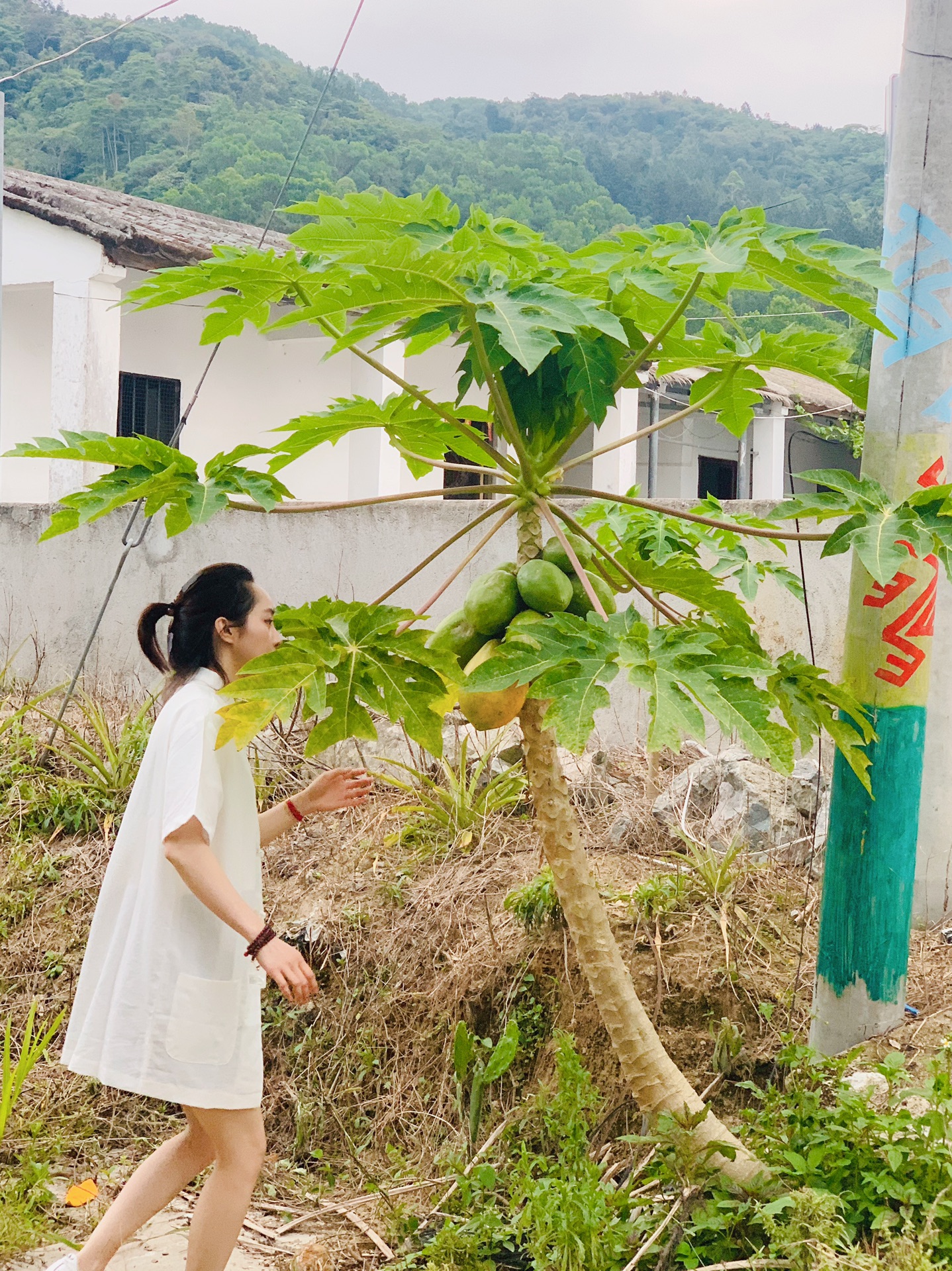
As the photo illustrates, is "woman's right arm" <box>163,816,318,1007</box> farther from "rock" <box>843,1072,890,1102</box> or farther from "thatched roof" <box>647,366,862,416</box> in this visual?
"thatched roof" <box>647,366,862,416</box>

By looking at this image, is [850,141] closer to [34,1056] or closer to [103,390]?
[103,390]

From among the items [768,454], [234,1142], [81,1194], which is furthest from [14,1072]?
[768,454]

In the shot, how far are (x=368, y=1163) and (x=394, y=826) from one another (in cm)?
157

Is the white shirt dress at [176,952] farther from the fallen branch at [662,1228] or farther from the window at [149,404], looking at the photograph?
the window at [149,404]

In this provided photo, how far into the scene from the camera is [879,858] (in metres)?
2.92

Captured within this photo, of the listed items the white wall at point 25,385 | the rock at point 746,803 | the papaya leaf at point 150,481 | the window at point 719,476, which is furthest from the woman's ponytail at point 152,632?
the window at point 719,476

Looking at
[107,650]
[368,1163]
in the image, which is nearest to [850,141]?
[107,650]

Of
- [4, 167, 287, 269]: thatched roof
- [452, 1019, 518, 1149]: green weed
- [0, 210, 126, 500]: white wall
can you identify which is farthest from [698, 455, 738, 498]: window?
A: [452, 1019, 518, 1149]: green weed

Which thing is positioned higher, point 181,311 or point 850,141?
point 850,141

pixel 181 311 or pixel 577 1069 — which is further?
pixel 181 311

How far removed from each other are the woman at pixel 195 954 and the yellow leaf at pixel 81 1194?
35.3 inches

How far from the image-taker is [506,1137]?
3436 millimetres

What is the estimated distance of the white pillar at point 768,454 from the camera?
14969 mm

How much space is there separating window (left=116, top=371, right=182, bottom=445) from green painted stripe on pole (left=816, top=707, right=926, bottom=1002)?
9.32 metres
